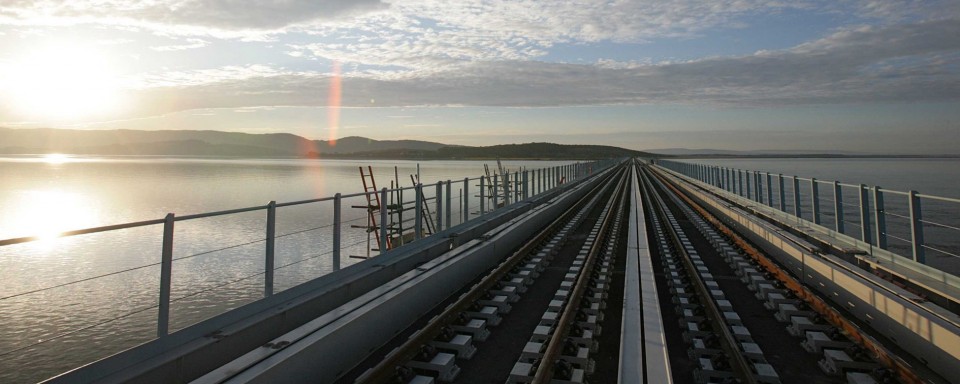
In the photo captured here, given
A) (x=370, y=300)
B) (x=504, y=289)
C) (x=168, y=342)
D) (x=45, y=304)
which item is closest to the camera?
(x=168, y=342)

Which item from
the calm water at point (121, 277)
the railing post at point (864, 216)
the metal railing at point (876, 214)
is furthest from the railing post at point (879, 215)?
the calm water at point (121, 277)

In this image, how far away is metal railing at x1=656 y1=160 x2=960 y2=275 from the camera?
315 inches

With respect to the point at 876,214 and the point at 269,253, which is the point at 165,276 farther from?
the point at 876,214

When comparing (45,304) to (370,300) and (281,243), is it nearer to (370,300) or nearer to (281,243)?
(281,243)

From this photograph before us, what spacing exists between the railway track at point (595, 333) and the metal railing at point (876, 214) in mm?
1920

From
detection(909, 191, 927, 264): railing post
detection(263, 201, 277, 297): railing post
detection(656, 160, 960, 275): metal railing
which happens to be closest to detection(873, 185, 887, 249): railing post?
detection(656, 160, 960, 275): metal railing

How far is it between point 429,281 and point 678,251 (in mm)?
6338

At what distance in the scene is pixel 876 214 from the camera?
29.9ft

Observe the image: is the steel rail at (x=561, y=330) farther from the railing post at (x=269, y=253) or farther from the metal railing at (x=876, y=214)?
the metal railing at (x=876, y=214)

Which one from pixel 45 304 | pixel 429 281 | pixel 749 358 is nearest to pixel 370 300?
pixel 429 281

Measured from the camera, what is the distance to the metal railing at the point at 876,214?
799 cm

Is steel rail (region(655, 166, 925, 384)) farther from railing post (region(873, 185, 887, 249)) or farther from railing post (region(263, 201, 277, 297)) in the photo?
railing post (region(263, 201, 277, 297))

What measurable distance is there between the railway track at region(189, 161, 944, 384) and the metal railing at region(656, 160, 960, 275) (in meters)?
1.92

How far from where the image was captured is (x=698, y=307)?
7.23 meters
